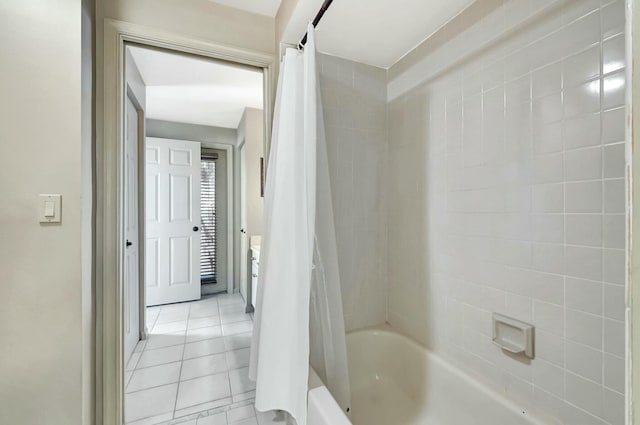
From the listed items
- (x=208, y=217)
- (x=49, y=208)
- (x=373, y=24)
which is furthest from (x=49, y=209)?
(x=208, y=217)

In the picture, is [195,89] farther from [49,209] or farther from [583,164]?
[583,164]

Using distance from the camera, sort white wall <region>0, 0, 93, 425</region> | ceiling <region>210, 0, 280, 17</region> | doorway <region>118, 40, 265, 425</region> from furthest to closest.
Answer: doorway <region>118, 40, 265, 425</region>, ceiling <region>210, 0, 280, 17</region>, white wall <region>0, 0, 93, 425</region>

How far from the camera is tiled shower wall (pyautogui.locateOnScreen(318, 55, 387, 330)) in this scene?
5.34ft

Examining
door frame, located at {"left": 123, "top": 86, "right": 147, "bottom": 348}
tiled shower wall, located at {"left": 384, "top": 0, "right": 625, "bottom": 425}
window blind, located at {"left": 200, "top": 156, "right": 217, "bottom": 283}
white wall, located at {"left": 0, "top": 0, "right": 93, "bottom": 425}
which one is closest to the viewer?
tiled shower wall, located at {"left": 384, "top": 0, "right": 625, "bottom": 425}

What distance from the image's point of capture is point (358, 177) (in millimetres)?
1689

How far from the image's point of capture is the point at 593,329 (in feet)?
2.81

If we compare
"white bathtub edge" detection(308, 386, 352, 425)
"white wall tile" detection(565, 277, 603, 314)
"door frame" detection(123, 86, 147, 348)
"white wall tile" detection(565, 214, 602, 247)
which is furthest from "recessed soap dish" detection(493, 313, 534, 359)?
"door frame" detection(123, 86, 147, 348)

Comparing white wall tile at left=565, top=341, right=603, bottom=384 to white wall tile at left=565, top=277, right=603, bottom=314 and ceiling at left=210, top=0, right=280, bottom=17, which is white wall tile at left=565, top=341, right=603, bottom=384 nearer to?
white wall tile at left=565, top=277, right=603, bottom=314

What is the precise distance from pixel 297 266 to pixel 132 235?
1.86 metres

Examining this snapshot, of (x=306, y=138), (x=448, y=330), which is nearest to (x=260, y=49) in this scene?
(x=306, y=138)

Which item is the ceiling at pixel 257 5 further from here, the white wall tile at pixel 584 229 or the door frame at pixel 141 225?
the white wall tile at pixel 584 229

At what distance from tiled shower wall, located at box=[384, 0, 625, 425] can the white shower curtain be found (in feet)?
1.97

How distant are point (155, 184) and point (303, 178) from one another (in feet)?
9.34

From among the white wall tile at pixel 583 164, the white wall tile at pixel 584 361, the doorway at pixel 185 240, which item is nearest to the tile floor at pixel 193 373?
the doorway at pixel 185 240
